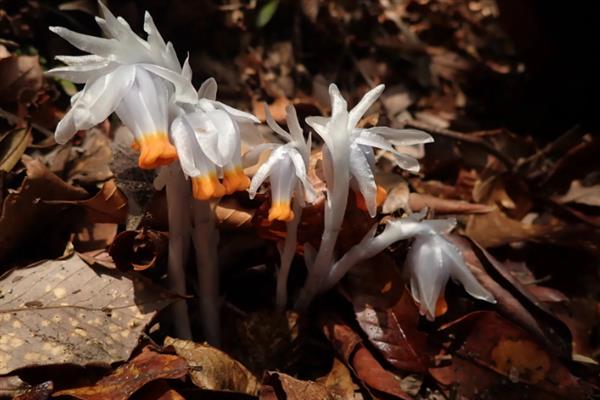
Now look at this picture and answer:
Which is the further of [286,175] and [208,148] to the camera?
[286,175]

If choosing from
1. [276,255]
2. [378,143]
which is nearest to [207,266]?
[276,255]

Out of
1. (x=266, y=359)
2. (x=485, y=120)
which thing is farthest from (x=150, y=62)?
(x=485, y=120)

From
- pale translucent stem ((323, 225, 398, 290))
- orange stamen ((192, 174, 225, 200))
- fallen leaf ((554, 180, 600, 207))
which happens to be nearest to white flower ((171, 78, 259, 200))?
orange stamen ((192, 174, 225, 200))

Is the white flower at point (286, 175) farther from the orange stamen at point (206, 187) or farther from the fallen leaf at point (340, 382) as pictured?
the fallen leaf at point (340, 382)

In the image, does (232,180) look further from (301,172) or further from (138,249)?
(138,249)

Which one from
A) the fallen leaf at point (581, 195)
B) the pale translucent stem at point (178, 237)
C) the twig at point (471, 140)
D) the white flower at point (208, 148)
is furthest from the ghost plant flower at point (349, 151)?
the fallen leaf at point (581, 195)
